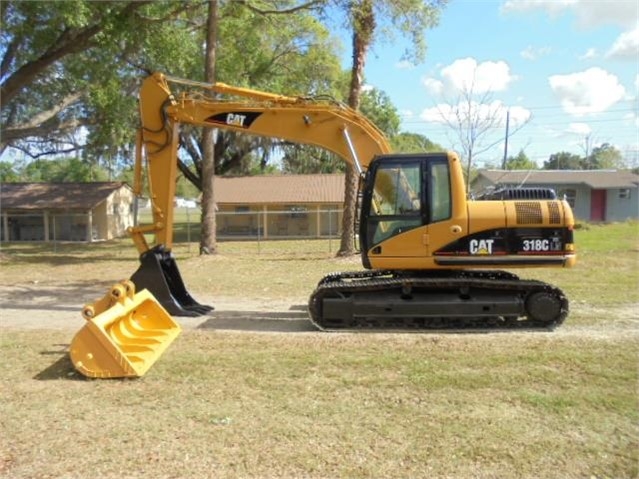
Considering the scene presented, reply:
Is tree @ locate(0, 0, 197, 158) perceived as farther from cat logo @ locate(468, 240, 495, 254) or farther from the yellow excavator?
cat logo @ locate(468, 240, 495, 254)

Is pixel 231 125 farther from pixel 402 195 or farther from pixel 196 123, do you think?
pixel 402 195

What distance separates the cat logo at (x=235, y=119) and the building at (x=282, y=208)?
22563 mm

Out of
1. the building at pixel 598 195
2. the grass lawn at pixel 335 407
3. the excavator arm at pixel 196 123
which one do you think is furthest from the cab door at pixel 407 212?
the building at pixel 598 195

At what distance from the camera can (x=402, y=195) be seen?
7.92 metres

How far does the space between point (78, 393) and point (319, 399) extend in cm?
225

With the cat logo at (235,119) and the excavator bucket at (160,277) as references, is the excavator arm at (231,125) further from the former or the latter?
the excavator bucket at (160,277)

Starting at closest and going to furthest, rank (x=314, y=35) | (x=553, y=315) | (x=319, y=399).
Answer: (x=319, y=399)
(x=553, y=315)
(x=314, y=35)

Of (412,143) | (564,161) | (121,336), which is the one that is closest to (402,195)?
(121,336)

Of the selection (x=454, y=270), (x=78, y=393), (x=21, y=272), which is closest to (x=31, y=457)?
(x=78, y=393)

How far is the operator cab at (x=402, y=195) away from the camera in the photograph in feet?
25.6

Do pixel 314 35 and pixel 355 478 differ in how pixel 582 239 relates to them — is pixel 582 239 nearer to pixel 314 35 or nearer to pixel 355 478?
pixel 314 35

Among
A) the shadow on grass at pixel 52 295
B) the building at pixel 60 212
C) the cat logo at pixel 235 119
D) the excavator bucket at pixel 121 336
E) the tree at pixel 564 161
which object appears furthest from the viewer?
the tree at pixel 564 161

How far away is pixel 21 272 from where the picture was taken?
1620 cm

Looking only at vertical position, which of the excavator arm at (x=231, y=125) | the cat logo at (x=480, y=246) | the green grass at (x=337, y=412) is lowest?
the green grass at (x=337, y=412)
